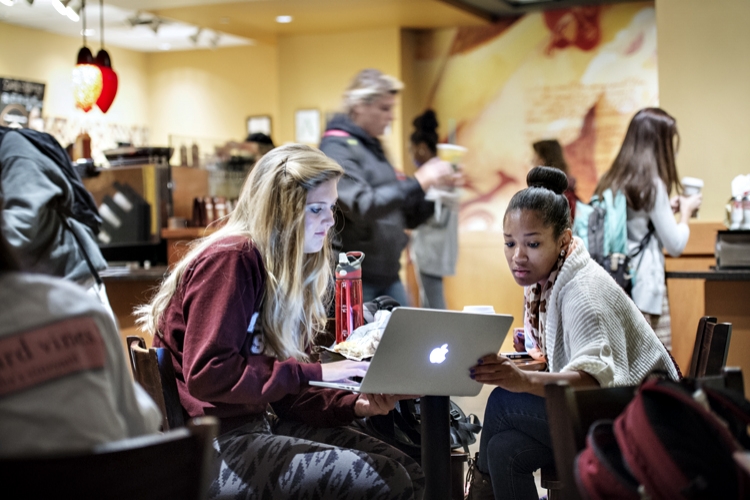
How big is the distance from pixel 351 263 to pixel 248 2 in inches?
214

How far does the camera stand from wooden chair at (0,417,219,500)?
1.09 meters

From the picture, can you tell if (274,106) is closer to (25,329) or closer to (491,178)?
(491,178)

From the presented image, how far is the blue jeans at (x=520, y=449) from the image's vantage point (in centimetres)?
226

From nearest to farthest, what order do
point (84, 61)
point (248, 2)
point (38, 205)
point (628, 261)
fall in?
point (38, 205) → point (628, 261) → point (84, 61) → point (248, 2)

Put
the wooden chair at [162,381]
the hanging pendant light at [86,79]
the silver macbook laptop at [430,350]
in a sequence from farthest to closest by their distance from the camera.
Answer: the hanging pendant light at [86,79]
the wooden chair at [162,381]
the silver macbook laptop at [430,350]

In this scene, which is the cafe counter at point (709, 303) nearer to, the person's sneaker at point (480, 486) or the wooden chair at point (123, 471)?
the person's sneaker at point (480, 486)

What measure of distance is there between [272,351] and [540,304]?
0.73 meters

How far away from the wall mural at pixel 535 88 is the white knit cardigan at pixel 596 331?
576 centimetres

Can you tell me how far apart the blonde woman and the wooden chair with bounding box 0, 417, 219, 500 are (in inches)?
30.3

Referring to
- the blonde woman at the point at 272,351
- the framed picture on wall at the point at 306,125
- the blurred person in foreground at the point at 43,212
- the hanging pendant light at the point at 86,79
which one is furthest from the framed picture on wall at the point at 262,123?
the blonde woman at the point at 272,351

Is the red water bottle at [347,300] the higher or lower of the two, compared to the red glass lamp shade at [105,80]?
lower

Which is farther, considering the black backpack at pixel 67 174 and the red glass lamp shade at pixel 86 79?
the red glass lamp shade at pixel 86 79

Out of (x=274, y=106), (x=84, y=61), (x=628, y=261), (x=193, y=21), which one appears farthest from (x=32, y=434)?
(x=274, y=106)

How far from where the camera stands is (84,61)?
563 centimetres
